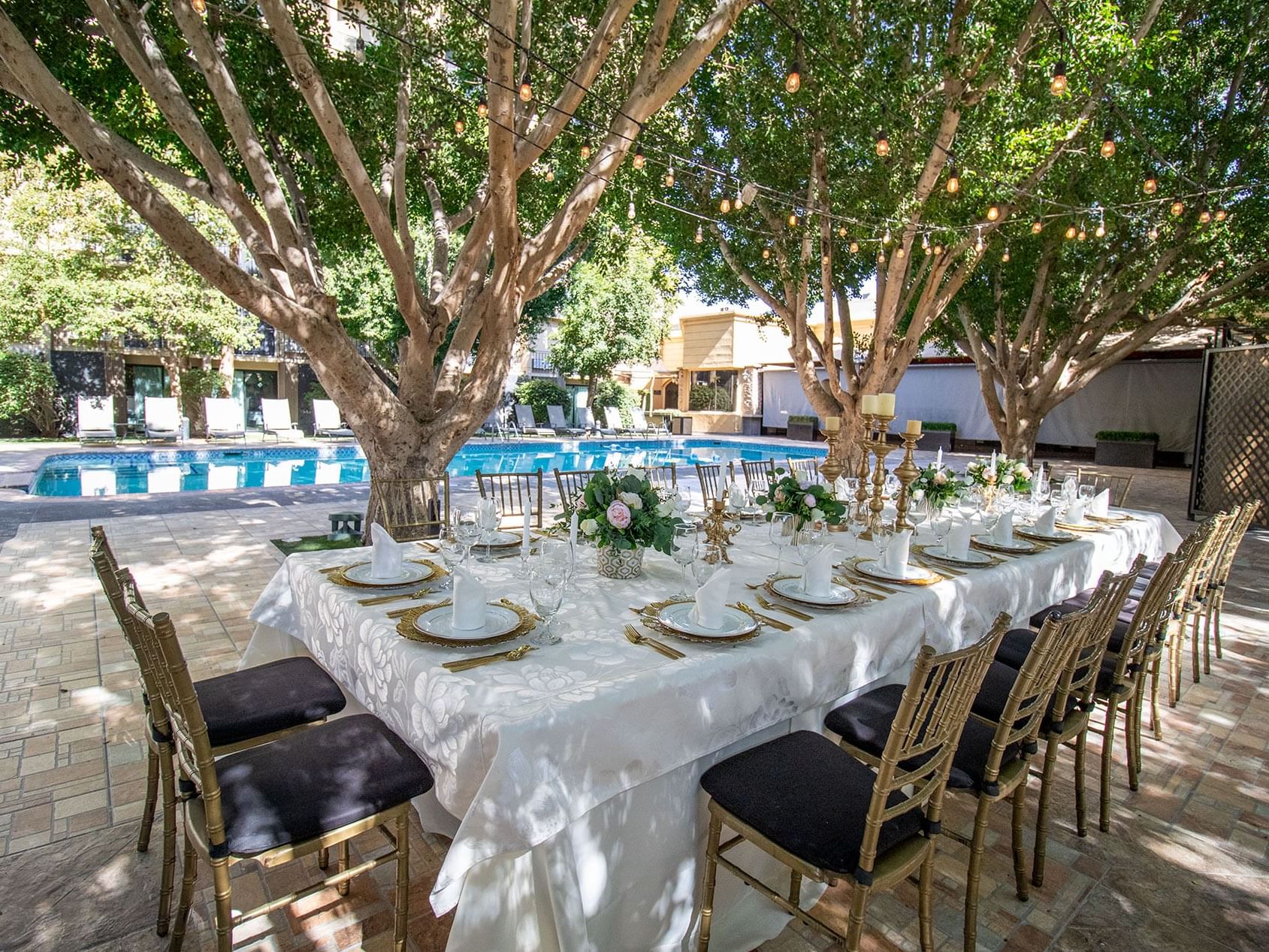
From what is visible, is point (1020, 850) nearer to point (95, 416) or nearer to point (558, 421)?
point (95, 416)

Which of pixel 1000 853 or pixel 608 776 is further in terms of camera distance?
pixel 1000 853

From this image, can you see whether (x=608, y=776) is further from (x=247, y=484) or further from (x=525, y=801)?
(x=247, y=484)

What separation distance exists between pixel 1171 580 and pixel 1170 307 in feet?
31.1

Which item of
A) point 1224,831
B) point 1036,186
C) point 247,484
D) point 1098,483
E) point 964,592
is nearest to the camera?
point 1224,831

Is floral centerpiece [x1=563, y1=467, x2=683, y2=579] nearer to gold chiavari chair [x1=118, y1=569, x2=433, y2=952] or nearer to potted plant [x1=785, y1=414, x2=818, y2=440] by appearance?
gold chiavari chair [x1=118, y1=569, x2=433, y2=952]

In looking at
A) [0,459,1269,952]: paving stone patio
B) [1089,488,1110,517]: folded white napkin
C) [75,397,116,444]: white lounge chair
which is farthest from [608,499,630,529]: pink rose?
[75,397,116,444]: white lounge chair

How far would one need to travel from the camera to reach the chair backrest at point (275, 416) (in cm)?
1473

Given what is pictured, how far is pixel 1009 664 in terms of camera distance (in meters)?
2.68

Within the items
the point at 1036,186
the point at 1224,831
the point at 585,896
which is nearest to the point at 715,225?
the point at 1036,186

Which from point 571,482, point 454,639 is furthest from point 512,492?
point 454,639

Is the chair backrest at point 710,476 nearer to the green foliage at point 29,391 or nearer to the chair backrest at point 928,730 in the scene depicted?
the chair backrest at point 928,730

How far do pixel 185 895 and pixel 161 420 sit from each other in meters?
14.4

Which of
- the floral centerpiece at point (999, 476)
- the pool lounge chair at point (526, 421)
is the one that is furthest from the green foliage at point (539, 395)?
the floral centerpiece at point (999, 476)

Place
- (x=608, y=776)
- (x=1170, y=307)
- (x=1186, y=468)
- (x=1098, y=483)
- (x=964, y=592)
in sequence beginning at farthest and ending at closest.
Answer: (x=1186, y=468) < (x=1170, y=307) < (x=1098, y=483) < (x=964, y=592) < (x=608, y=776)
